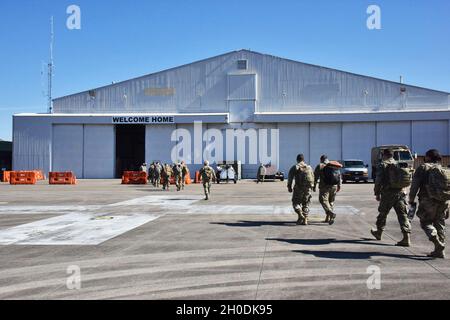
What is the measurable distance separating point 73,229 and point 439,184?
8061 mm

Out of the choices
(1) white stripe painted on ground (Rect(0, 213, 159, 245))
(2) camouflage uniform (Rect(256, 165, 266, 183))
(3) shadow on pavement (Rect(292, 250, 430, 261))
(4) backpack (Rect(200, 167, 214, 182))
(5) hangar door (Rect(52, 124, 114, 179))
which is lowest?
(1) white stripe painted on ground (Rect(0, 213, 159, 245))

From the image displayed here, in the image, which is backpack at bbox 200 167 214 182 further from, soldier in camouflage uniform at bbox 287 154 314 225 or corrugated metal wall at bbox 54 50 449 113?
corrugated metal wall at bbox 54 50 449 113

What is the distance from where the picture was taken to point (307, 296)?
203 inches

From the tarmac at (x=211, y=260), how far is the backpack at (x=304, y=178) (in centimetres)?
106

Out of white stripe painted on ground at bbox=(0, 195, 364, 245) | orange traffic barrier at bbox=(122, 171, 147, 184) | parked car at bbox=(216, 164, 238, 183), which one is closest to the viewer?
white stripe painted on ground at bbox=(0, 195, 364, 245)

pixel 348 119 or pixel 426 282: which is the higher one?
pixel 348 119

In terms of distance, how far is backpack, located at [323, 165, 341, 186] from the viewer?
440 inches

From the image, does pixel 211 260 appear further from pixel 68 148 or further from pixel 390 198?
pixel 68 148

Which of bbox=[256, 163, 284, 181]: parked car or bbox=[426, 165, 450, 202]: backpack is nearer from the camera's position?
bbox=[426, 165, 450, 202]: backpack

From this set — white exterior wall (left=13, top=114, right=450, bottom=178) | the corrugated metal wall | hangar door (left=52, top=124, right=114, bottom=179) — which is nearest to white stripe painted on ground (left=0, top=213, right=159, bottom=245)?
white exterior wall (left=13, top=114, right=450, bottom=178)

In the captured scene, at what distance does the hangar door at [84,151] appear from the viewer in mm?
45125
